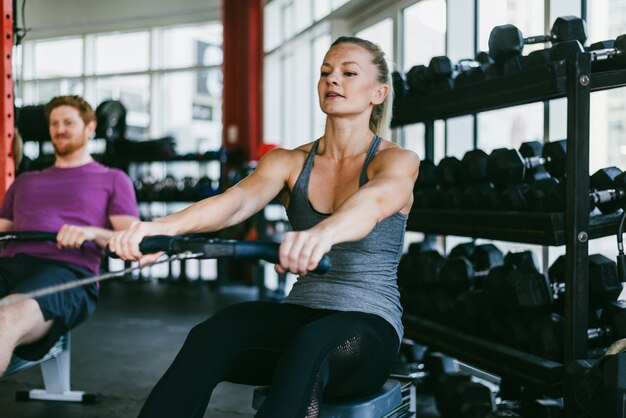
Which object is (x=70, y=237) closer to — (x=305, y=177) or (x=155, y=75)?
(x=305, y=177)

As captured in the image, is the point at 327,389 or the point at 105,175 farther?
the point at 105,175

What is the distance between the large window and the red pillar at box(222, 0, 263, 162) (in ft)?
2.68

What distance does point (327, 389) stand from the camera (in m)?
1.34

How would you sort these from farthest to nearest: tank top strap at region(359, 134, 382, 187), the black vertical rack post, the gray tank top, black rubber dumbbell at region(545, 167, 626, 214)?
black rubber dumbbell at region(545, 167, 626, 214) < the black vertical rack post < tank top strap at region(359, 134, 382, 187) < the gray tank top

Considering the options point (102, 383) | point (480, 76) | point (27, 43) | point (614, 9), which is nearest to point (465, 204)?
point (480, 76)

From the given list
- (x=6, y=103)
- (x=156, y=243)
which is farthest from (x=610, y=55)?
(x=6, y=103)

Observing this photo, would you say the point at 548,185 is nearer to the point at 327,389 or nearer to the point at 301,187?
the point at 301,187

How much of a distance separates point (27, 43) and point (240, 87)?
144 inches

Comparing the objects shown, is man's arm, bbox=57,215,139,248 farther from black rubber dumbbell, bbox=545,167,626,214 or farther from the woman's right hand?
black rubber dumbbell, bbox=545,167,626,214

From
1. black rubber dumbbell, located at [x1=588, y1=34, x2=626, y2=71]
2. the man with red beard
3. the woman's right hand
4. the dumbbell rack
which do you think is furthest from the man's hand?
black rubber dumbbell, located at [x1=588, y1=34, x2=626, y2=71]

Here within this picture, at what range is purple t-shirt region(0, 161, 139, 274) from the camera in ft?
8.37

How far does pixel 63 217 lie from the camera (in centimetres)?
261

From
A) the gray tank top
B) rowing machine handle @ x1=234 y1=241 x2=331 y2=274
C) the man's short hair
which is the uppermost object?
the man's short hair

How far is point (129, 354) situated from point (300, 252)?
2.84m
